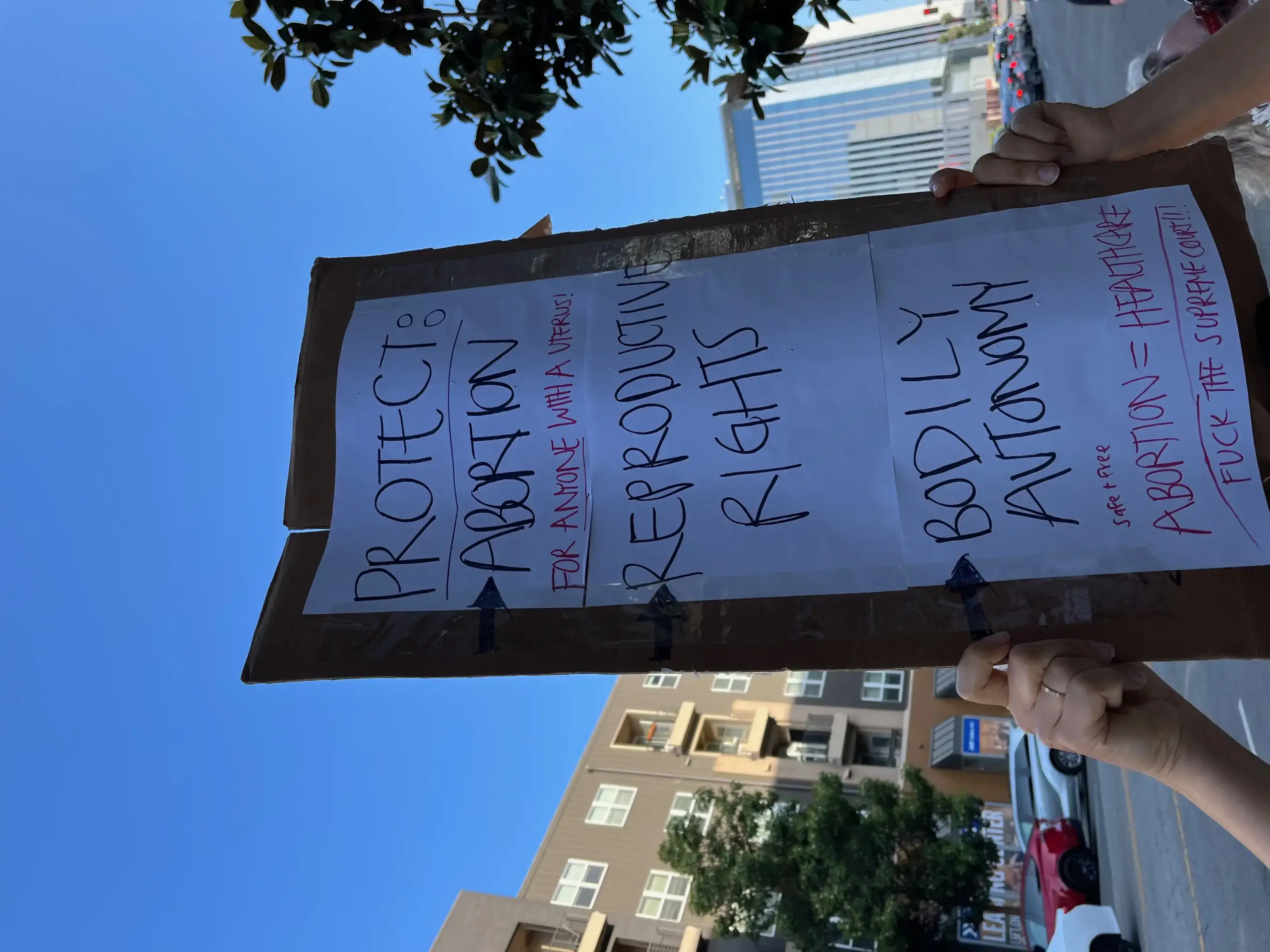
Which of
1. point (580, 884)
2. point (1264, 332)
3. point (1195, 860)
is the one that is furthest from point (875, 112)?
point (1264, 332)

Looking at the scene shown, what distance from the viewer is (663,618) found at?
1.51 meters

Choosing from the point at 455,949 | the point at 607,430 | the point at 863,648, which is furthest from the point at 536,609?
the point at 455,949

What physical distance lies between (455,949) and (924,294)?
69.0 ft

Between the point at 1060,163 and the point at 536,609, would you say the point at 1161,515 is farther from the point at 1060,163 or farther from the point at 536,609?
the point at 536,609

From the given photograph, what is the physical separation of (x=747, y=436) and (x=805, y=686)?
2574 cm

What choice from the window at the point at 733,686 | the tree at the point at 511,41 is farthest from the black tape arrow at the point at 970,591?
the window at the point at 733,686

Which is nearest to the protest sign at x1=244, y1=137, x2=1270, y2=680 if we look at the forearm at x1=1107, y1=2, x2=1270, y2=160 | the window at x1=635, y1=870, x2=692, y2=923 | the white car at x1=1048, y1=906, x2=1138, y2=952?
the forearm at x1=1107, y1=2, x2=1270, y2=160

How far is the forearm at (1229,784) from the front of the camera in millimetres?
1360

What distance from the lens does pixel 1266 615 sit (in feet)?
4.17

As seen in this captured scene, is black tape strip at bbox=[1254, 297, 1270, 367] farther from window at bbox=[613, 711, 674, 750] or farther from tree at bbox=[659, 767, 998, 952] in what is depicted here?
window at bbox=[613, 711, 674, 750]

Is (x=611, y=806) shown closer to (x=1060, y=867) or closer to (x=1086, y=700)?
(x=1060, y=867)

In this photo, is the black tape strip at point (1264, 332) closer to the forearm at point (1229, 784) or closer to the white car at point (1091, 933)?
the forearm at point (1229, 784)

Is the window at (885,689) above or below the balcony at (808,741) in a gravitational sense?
above

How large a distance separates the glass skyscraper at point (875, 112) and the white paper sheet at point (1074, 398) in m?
59.2
